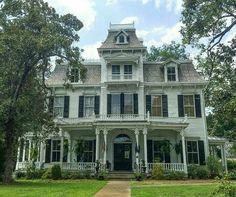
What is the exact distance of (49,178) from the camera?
2244cm

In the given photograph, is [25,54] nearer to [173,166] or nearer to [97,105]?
[97,105]

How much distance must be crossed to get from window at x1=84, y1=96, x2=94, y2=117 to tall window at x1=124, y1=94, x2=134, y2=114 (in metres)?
2.86

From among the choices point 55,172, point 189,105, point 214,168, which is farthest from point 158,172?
point 55,172

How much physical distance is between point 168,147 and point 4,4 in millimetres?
15499

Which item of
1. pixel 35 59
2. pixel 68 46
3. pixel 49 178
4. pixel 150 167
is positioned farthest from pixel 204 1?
pixel 49 178

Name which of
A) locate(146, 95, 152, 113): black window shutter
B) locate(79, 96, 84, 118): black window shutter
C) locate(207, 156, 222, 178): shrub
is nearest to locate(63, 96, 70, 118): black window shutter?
locate(79, 96, 84, 118): black window shutter

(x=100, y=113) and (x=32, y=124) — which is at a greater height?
(x=100, y=113)

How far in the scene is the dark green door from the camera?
82.2 feet

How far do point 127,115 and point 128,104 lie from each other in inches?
62.3

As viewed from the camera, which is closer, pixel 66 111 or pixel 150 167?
pixel 150 167

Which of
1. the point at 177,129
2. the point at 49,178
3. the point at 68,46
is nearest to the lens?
the point at 68,46

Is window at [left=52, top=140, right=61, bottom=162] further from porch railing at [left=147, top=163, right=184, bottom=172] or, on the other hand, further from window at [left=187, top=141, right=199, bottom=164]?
window at [left=187, top=141, right=199, bottom=164]

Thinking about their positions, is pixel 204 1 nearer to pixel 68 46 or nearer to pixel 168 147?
pixel 68 46

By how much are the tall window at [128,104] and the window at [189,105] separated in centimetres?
446
